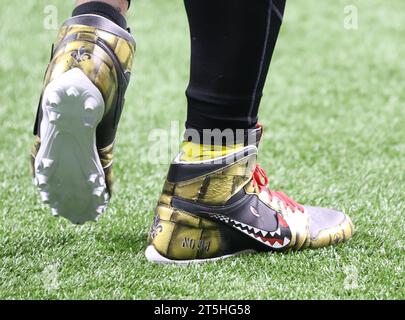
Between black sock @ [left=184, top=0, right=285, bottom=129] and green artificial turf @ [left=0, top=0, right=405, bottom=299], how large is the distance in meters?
0.25

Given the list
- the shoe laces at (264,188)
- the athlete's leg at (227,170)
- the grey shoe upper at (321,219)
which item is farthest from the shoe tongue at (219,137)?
the grey shoe upper at (321,219)

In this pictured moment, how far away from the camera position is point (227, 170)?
1.38 m

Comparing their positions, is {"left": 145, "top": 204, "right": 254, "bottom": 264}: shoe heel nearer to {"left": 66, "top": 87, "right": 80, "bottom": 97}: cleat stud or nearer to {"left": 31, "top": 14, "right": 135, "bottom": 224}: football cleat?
{"left": 31, "top": 14, "right": 135, "bottom": 224}: football cleat

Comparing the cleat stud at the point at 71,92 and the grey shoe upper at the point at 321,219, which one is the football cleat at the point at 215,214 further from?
the cleat stud at the point at 71,92

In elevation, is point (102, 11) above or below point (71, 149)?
above

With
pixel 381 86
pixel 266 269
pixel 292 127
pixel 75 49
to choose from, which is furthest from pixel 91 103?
pixel 381 86

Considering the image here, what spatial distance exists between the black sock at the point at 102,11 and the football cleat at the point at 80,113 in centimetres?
2

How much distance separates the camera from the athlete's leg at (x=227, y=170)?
4.25 ft

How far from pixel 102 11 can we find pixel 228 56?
0.66 ft

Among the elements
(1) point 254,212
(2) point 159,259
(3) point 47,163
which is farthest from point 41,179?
(1) point 254,212

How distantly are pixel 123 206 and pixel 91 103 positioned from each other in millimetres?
578

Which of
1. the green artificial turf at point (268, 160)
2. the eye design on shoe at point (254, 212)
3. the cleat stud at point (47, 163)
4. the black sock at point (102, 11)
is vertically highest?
the black sock at point (102, 11)

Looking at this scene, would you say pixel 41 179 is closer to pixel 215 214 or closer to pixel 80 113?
pixel 80 113
